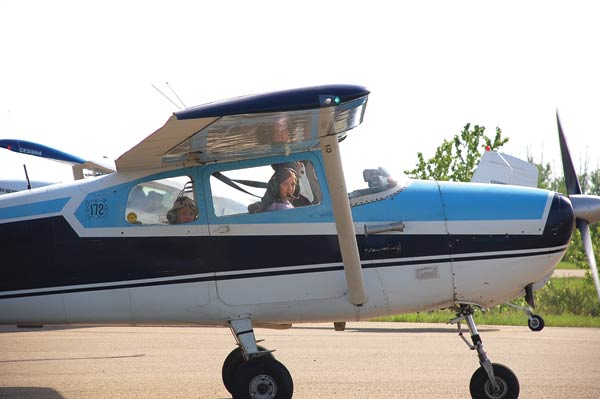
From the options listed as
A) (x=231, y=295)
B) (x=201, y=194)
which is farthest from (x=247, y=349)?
(x=201, y=194)

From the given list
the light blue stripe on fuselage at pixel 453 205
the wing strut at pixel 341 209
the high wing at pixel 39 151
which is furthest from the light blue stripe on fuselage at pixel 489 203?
the high wing at pixel 39 151

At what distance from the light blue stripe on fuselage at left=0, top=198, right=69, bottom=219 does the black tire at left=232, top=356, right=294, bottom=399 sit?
2134mm

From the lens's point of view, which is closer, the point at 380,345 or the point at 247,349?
the point at 247,349

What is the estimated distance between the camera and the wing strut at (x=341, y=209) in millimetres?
7032

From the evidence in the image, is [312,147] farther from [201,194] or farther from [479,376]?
[479,376]

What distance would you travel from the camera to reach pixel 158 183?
7590 millimetres

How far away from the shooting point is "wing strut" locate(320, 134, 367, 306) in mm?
7032

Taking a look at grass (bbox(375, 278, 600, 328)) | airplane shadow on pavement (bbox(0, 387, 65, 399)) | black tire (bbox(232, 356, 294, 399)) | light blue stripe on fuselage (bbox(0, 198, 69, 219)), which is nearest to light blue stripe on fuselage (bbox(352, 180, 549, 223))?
black tire (bbox(232, 356, 294, 399))

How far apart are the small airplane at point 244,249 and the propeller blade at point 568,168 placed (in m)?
1.54

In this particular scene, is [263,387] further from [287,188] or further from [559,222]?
[559,222]

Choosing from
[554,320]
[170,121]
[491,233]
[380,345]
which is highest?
[170,121]

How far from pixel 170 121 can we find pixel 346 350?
21.0 ft

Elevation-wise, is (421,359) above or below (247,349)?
below

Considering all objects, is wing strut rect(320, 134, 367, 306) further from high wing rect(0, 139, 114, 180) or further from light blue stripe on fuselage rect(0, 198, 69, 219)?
high wing rect(0, 139, 114, 180)
